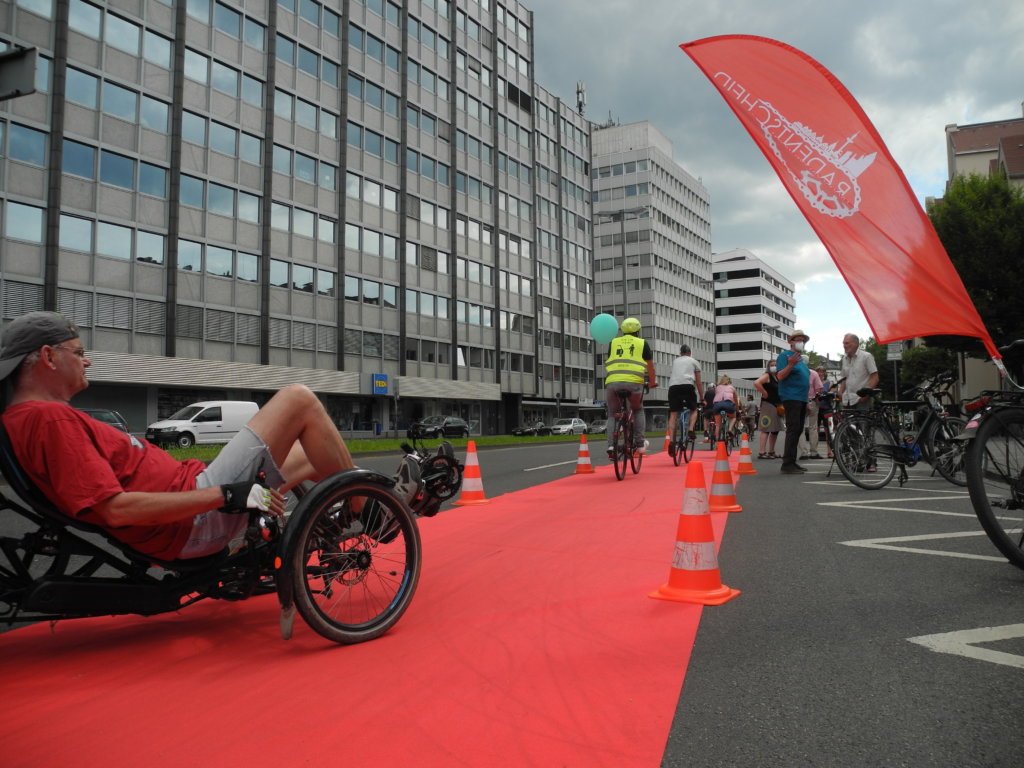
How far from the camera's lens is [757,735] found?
6.77 feet

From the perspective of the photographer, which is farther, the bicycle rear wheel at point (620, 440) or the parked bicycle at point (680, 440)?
the parked bicycle at point (680, 440)

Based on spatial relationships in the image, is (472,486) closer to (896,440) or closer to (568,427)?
(896,440)

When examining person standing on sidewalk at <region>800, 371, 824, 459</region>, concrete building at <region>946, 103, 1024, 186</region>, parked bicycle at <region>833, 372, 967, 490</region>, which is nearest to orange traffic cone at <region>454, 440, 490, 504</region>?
parked bicycle at <region>833, 372, 967, 490</region>

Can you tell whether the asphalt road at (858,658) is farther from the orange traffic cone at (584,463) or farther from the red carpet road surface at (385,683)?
the orange traffic cone at (584,463)

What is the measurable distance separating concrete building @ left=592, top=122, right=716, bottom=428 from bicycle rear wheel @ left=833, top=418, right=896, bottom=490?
69.6 m

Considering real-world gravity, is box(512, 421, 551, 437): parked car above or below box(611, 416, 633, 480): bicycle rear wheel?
below

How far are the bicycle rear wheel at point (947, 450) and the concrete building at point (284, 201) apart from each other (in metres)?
18.9

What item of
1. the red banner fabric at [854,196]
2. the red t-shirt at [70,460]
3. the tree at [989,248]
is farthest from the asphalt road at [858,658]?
the tree at [989,248]

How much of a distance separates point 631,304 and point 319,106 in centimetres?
5107

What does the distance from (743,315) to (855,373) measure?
10956cm

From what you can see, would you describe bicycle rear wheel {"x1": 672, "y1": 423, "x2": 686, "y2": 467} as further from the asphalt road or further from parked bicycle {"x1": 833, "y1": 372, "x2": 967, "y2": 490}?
the asphalt road

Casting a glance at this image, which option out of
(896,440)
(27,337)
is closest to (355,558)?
(27,337)

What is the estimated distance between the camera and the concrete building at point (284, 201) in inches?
1104

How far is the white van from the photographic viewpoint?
25766 mm
